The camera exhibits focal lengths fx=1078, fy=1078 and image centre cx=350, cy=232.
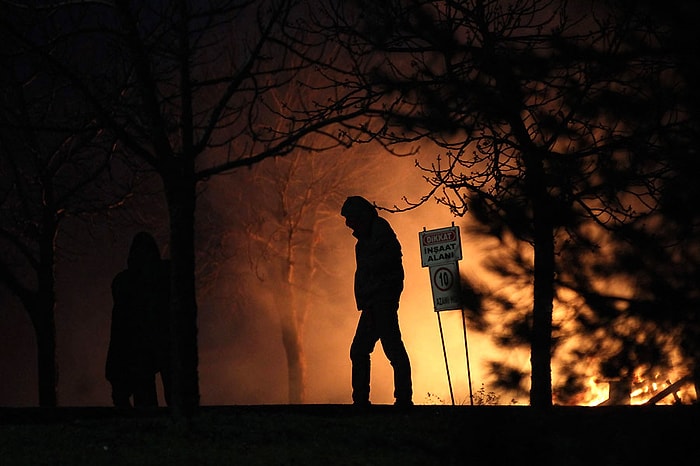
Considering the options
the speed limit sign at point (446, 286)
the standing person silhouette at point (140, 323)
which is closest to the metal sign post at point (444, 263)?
the speed limit sign at point (446, 286)

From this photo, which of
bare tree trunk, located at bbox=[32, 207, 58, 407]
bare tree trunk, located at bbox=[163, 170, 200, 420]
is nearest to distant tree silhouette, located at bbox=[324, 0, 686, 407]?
bare tree trunk, located at bbox=[163, 170, 200, 420]

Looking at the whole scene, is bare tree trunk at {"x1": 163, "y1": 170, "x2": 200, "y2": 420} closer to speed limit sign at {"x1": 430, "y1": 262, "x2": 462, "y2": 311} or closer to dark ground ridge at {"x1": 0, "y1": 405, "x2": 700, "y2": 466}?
dark ground ridge at {"x1": 0, "y1": 405, "x2": 700, "y2": 466}

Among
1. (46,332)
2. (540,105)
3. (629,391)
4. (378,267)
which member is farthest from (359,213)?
(46,332)

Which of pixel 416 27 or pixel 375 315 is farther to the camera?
pixel 416 27

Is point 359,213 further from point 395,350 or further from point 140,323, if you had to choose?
point 140,323

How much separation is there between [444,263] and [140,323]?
12.9 ft

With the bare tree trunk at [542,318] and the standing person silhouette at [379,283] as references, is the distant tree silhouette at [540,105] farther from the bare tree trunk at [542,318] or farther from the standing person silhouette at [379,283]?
the standing person silhouette at [379,283]

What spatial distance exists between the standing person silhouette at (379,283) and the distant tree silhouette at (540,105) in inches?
28.1

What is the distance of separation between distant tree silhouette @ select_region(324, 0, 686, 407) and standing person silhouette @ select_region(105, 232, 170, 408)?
9.17 ft

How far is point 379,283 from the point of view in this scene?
411 inches

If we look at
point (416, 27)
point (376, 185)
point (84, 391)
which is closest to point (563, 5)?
point (416, 27)

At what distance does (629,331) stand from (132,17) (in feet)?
19.1

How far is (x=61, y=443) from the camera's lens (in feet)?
24.7

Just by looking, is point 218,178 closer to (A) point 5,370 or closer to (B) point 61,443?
(A) point 5,370
